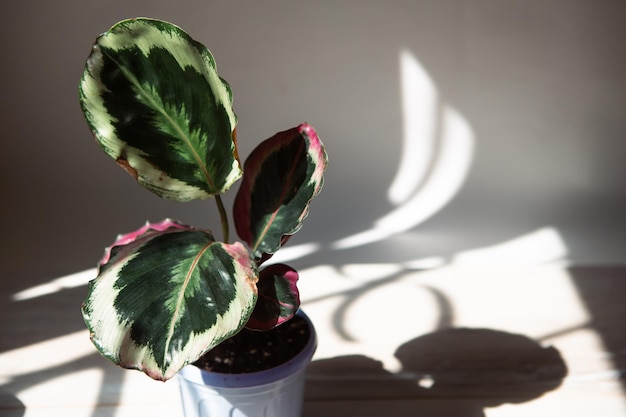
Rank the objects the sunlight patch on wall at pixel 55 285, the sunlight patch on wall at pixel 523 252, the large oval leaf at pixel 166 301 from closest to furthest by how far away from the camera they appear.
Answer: the large oval leaf at pixel 166 301
the sunlight patch on wall at pixel 55 285
the sunlight patch on wall at pixel 523 252

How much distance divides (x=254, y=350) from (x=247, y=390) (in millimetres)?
71

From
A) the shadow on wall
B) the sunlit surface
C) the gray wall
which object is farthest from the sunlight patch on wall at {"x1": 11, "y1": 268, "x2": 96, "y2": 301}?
the shadow on wall

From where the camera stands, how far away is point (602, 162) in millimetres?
2277

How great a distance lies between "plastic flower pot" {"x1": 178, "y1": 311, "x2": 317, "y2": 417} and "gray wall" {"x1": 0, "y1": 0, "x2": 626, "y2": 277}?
762mm

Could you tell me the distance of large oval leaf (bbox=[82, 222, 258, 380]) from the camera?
102 centimetres

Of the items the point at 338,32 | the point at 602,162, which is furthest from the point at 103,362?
the point at 602,162

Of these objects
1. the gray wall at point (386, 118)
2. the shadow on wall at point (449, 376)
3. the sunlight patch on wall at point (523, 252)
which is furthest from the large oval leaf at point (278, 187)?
the sunlight patch on wall at point (523, 252)

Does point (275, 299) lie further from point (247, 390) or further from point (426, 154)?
A: point (426, 154)

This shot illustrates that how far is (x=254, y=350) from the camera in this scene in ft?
4.25

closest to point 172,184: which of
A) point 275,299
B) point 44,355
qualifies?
point 275,299

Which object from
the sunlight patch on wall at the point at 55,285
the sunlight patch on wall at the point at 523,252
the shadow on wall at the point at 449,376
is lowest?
the sunlight patch on wall at the point at 55,285

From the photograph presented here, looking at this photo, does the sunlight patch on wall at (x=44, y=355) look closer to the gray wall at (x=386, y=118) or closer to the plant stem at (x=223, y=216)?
the gray wall at (x=386, y=118)

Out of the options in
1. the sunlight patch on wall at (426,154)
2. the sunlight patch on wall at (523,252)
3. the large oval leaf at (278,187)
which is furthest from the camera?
the sunlight patch on wall at (426,154)

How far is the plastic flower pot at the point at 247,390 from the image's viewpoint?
1.23 meters
